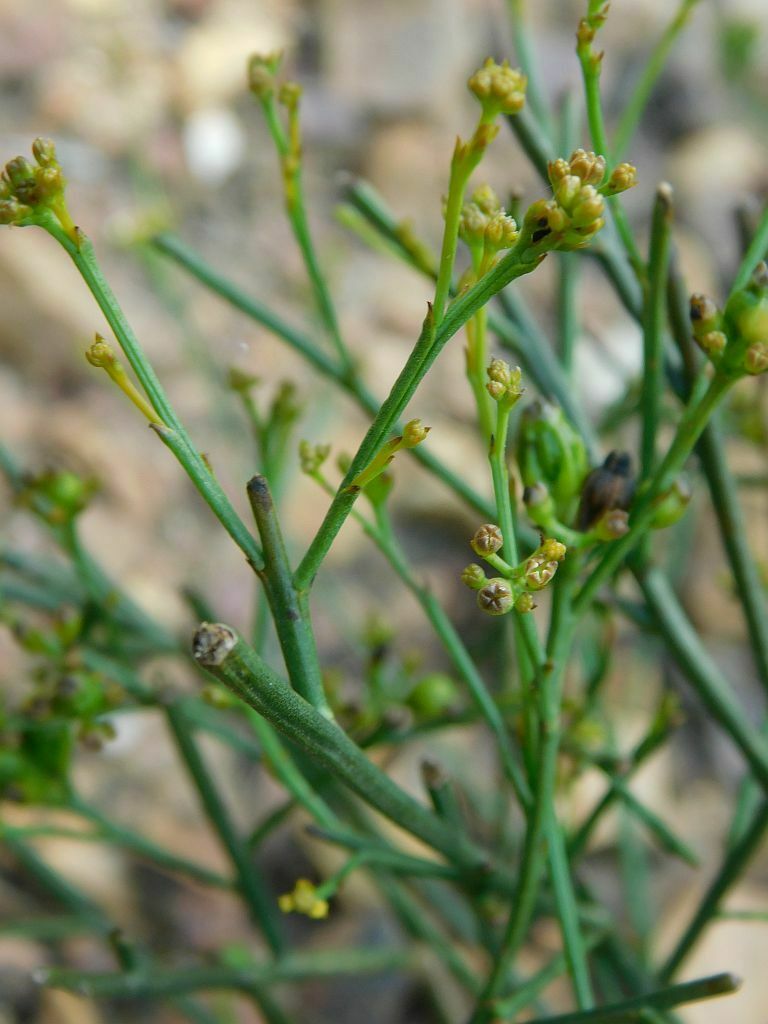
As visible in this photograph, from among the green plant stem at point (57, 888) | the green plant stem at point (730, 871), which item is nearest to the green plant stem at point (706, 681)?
the green plant stem at point (730, 871)

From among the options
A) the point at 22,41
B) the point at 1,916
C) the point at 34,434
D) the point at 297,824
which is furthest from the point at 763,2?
the point at 1,916

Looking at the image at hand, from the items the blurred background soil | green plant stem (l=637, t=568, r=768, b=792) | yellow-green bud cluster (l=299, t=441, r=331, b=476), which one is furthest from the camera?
the blurred background soil

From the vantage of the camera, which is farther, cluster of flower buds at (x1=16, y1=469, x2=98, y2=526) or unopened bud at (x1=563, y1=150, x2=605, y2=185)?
cluster of flower buds at (x1=16, y1=469, x2=98, y2=526)

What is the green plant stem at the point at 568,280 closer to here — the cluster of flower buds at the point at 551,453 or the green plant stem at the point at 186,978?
the cluster of flower buds at the point at 551,453

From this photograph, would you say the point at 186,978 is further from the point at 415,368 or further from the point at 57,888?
the point at 415,368

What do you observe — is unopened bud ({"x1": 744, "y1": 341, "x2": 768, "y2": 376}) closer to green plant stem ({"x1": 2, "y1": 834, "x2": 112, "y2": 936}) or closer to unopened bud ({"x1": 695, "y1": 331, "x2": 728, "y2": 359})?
unopened bud ({"x1": 695, "y1": 331, "x2": 728, "y2": 359})

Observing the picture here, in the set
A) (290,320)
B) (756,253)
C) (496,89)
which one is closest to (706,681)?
(756,253)

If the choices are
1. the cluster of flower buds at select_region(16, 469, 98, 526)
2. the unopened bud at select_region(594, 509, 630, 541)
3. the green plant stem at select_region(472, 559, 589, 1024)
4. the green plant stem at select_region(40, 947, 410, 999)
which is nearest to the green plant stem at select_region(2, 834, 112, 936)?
the green plant stem at select_region(40, 947, 410, 999)
